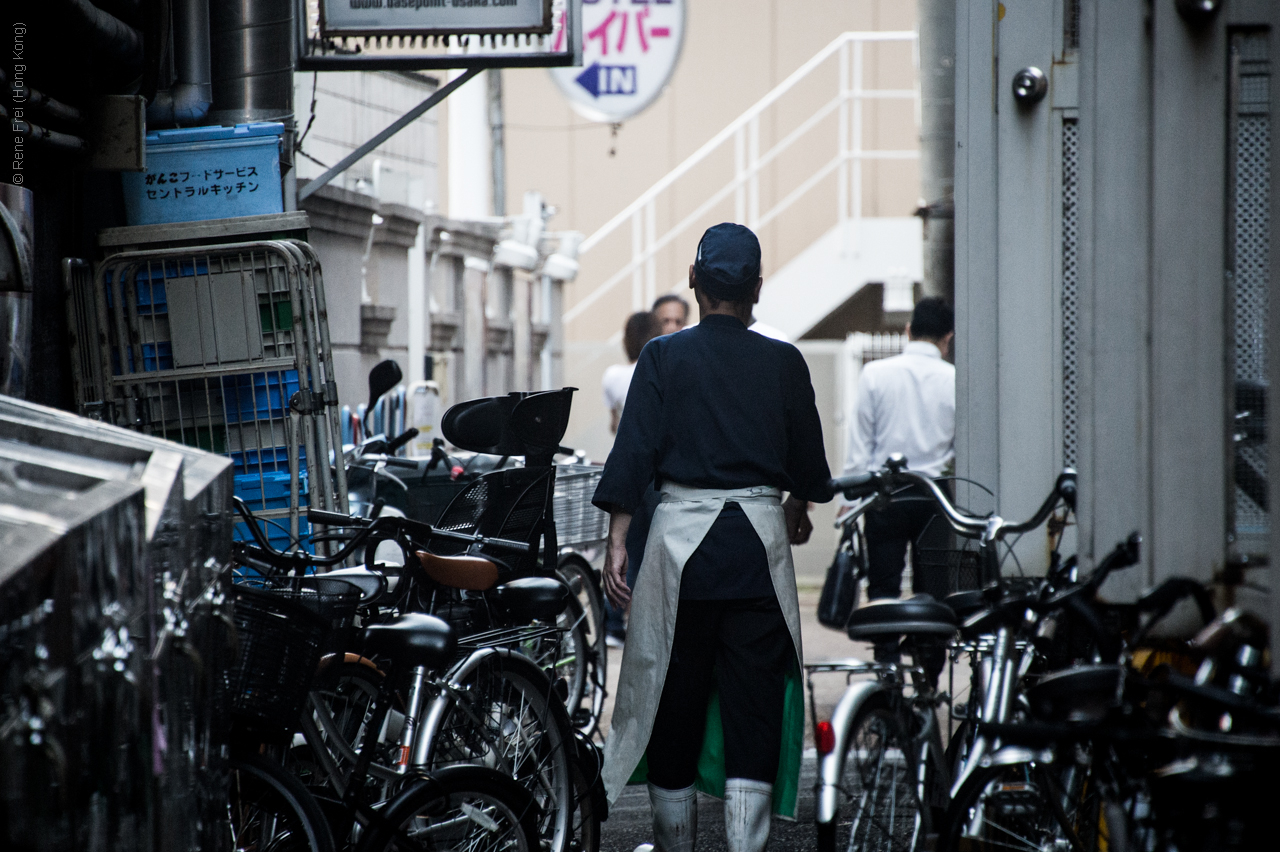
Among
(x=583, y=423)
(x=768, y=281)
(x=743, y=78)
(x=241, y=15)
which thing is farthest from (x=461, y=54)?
(x=743, y=78)

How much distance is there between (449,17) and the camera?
247 inches

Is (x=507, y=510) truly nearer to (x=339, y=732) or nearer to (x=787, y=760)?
(x=339, y=732)

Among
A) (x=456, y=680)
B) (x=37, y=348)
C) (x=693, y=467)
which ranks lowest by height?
(x=456, y=680)

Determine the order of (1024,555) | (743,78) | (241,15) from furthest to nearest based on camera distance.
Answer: (743,78) < (241,15) < (1024,555)

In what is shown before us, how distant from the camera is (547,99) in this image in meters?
16.9

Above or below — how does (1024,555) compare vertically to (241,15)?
below

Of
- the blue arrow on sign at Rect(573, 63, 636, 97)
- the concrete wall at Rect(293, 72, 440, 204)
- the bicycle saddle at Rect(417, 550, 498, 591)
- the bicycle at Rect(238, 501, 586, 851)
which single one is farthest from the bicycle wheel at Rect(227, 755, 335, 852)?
the blue arrow on sign at Rect(573, 63, 636, 97)

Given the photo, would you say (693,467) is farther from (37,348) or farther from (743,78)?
(743,78)

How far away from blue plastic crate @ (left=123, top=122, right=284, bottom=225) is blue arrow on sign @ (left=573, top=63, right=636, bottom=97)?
6.05 m

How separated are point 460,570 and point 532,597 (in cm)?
36

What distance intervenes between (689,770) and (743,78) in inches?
520

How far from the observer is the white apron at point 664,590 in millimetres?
4227

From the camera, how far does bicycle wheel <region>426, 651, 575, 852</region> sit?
4109 millimetres

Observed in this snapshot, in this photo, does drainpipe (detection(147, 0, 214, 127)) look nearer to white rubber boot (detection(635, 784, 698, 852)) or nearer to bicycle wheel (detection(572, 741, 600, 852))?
bicycle wheel (detection(572, 741, 600, 852))
